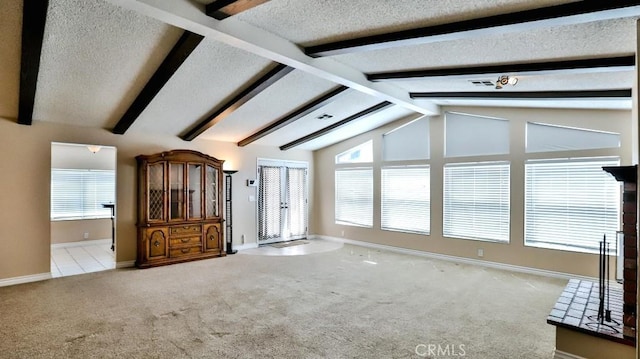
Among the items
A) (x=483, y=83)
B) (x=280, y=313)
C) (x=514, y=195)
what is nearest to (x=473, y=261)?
(x=514, y=195)

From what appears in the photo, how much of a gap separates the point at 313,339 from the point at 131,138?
488cm

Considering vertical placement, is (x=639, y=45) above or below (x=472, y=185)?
above

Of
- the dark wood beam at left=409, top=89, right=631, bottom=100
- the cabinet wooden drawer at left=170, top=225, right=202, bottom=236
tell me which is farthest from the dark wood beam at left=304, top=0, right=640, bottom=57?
the cabinet wooden drawer at left=170, top=225, right=202, bottom=236

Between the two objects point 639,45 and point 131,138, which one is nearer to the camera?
point 639,45

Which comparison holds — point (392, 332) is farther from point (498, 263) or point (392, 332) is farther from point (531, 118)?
point (531, 118)

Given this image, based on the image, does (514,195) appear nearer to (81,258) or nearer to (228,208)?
(228,208)

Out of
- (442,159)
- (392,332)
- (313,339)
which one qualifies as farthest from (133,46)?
(442,159)

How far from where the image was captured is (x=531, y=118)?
5590 millimetres

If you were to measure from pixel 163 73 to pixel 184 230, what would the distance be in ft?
10.6

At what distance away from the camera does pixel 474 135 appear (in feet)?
20.6

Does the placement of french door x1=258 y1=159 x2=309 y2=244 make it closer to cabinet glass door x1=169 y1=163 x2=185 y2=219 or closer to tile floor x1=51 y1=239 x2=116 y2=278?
cabinet glass door x1=169 y1=163 x2=185 y2=219

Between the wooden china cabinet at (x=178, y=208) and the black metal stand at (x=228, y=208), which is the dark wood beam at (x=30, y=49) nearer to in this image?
the wooden china cabinet at (x=178, y=208)

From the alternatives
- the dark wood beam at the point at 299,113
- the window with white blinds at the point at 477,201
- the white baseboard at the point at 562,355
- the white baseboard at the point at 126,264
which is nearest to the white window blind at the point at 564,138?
the window with white blinds at the point at 477,201

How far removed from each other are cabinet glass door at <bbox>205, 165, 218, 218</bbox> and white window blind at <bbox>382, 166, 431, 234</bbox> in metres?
3.62
